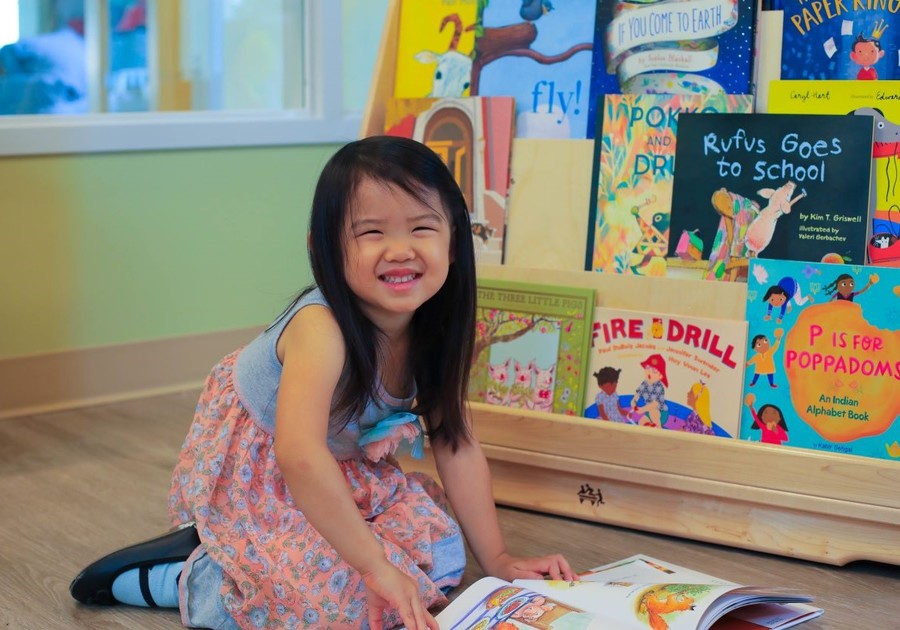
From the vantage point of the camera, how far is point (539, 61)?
5.43ft

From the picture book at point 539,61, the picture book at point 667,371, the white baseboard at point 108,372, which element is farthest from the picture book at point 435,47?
the white baseboard at point 108,372

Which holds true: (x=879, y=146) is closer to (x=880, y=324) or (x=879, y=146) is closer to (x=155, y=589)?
(x=880, y=324)

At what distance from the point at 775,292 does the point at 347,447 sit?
58 cm

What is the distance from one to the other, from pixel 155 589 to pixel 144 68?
1411 millimetres

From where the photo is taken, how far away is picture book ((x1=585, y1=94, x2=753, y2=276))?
155 centimetres

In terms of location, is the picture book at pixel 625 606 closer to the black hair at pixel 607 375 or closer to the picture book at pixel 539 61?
the black hair at pixel 607 375

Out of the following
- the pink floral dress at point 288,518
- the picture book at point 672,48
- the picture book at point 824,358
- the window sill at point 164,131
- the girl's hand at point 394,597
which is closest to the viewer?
the girl's hand at point 394,597

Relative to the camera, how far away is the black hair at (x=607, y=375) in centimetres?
154

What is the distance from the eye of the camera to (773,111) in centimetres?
148

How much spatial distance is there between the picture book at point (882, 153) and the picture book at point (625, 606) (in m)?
0.47

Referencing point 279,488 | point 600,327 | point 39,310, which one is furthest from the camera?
point 39,310

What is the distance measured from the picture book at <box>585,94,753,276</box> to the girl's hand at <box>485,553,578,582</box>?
463 mm

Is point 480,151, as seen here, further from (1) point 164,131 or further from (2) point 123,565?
(1) point 164,131

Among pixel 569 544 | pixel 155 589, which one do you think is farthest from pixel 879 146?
pixel 155 589
